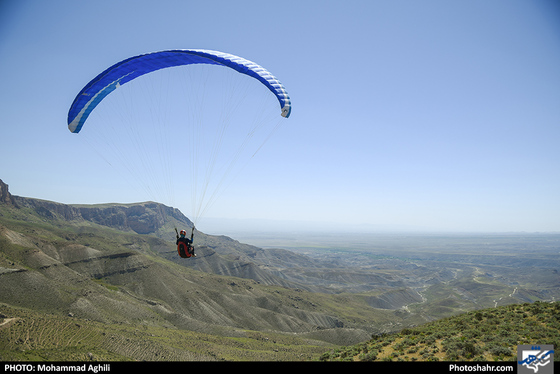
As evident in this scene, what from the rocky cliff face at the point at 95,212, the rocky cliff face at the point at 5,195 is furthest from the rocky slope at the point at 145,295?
the rocky cliff face at the point at 95,212

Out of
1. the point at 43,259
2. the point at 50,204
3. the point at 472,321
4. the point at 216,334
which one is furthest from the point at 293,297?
the point at 50,204

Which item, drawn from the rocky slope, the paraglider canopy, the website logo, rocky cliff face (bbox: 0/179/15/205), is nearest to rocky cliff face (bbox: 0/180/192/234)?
rocky cliff face (bbox: 0/179/15/205)

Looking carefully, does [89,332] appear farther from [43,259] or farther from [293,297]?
[293,297]

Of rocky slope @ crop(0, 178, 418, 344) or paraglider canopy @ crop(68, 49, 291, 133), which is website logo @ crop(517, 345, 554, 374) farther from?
rocky slope @ crop(0, 178, 418, 344)

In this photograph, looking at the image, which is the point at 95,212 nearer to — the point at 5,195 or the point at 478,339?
the point at 5,195

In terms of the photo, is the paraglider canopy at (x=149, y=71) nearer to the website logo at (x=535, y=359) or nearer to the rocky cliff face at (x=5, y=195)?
the website logo at (x=535, y=359)

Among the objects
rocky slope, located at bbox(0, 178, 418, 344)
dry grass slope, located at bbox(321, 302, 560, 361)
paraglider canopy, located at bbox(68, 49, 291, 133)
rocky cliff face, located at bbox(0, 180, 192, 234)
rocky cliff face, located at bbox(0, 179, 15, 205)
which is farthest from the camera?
rocky cliff face, located at bbox(0, 180, 192, 234)

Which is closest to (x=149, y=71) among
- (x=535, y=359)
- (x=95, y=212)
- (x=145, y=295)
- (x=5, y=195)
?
(x=535, y=359)
